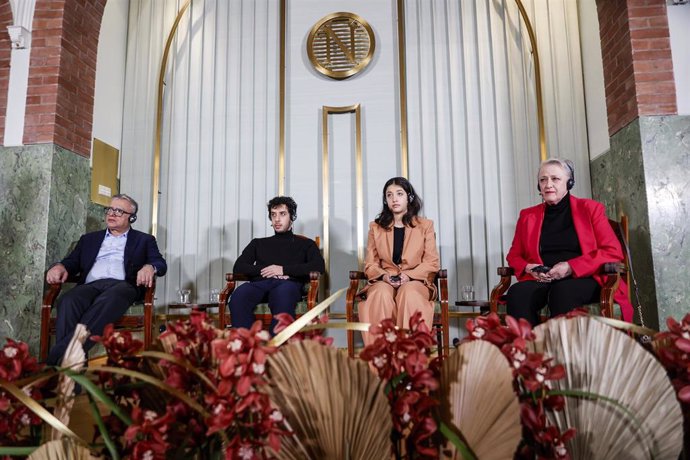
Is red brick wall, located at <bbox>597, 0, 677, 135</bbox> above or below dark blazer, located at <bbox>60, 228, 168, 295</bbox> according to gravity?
above

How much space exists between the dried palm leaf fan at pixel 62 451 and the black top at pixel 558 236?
2.78 metres

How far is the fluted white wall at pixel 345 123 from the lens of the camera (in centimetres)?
387

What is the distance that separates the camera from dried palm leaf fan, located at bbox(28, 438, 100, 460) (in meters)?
0.36

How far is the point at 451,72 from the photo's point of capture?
13.2ft

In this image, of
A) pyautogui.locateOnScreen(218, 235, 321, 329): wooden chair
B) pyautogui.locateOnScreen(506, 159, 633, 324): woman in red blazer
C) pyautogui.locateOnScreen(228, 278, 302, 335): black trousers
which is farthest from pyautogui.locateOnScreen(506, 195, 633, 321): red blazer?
pyautogui.locateOnScreen(228, 278, 302, 335): black trousers

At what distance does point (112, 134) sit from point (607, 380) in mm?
4481

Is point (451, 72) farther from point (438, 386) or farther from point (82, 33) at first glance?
point (438, 386)

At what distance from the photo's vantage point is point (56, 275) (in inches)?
117

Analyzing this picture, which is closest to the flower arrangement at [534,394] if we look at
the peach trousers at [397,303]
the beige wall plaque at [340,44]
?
the peach trousers at [397,303]

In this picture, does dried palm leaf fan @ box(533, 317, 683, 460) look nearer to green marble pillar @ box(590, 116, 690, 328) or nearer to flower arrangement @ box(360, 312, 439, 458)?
flower arrangement @ box(360, 312, 439, 458)

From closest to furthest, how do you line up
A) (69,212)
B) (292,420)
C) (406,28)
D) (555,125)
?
1. (292,420)
2. (69,212)
3. (555,125)
4. (406,28)

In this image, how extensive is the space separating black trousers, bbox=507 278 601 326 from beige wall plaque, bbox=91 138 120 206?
3139 millimetres

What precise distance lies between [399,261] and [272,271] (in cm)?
82

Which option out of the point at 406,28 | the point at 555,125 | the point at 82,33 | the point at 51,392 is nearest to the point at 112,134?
the point at 82,33
